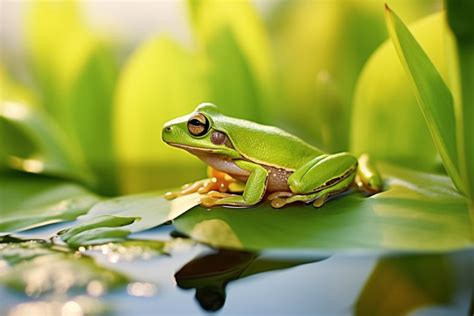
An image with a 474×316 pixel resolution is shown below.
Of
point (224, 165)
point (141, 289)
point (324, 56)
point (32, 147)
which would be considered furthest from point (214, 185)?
point (324, 56)

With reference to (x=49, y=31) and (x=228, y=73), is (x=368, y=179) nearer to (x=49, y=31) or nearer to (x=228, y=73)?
(x=228, y=73)

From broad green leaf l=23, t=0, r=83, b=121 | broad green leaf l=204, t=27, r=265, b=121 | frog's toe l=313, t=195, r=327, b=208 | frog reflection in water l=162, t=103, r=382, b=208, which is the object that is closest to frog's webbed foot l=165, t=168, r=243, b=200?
frog reflection in water l=162, t=103, r=382, b=208

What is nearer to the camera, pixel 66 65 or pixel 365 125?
pixel 365 125

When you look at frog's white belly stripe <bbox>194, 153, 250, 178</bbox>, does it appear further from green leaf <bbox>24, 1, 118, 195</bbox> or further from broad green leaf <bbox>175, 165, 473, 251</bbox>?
green leaf <bbox>24, 1, 118, 195</bbox>

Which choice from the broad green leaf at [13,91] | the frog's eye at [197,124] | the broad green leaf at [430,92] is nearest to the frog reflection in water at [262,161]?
the frog's eye at [197,124]

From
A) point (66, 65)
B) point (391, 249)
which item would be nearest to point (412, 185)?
point (391, 249)

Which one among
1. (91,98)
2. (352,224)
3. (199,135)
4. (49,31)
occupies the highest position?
(49,31)

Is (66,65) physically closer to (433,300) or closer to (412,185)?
(412,185)
